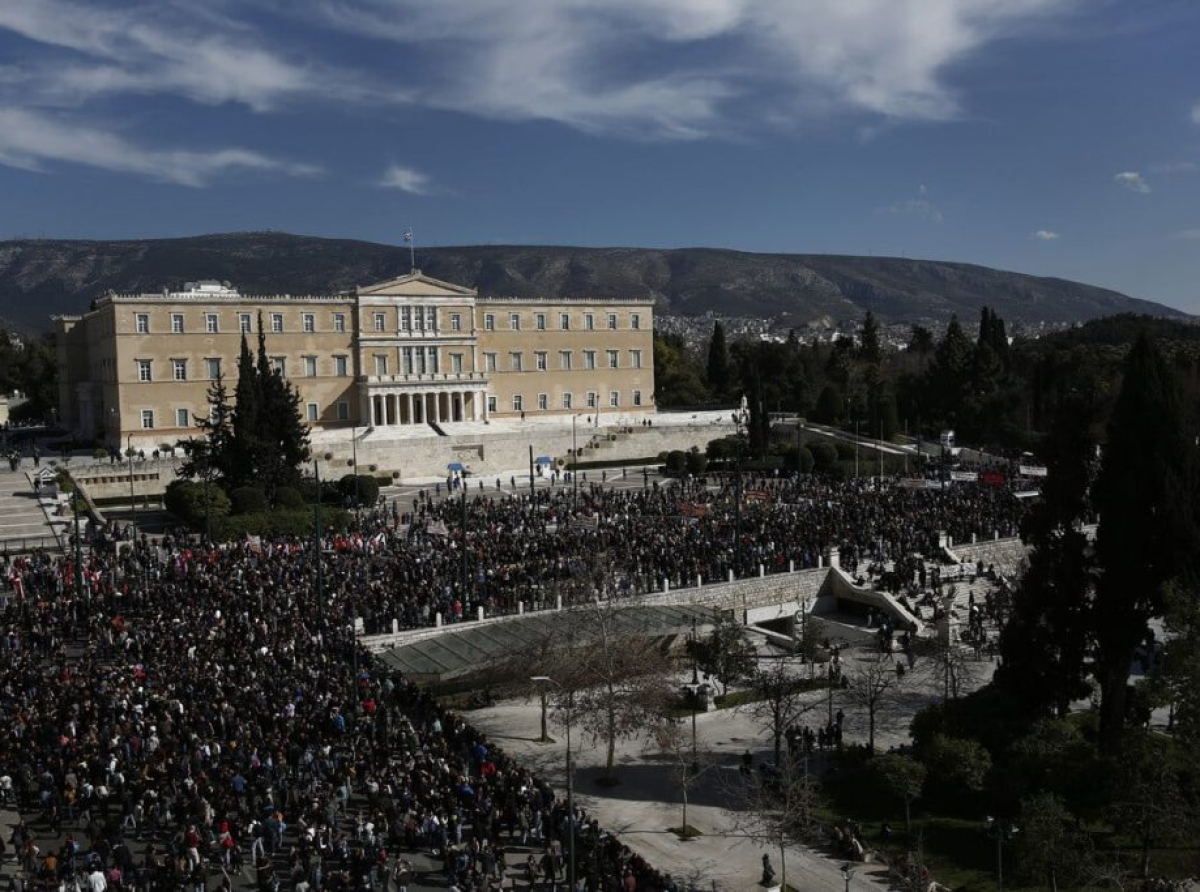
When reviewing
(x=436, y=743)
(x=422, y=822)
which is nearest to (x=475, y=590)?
(x=436, y=743)

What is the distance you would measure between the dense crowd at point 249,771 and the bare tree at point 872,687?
729 centimetres

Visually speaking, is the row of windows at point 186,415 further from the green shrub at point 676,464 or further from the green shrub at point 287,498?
the green shrub at point 676,464

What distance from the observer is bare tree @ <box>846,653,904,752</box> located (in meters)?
23.1

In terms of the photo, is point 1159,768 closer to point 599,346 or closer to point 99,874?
point 99,874

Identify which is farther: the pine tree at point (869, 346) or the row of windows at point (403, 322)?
the pine tree at point (869, 346)

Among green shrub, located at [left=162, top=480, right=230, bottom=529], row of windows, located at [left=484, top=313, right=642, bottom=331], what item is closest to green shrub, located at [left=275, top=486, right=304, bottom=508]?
green shrub, located at [left=162, top=480, right=230, bottom=529]

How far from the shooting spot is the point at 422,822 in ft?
57.0

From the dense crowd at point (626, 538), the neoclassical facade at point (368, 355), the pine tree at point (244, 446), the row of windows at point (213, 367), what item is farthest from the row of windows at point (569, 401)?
the pine tree at point (244, 446)

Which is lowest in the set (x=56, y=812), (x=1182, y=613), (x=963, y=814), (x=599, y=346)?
(x=963, y=814)

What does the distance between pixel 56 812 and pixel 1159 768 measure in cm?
1763

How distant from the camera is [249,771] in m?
18.3

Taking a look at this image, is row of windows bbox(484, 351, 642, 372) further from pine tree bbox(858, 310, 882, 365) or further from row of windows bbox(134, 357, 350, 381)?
pine tree bbox(858, 310, 882, 365)

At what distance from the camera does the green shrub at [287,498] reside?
4325 centimetres

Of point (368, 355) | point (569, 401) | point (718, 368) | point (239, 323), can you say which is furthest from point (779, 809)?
point (718, 368)
